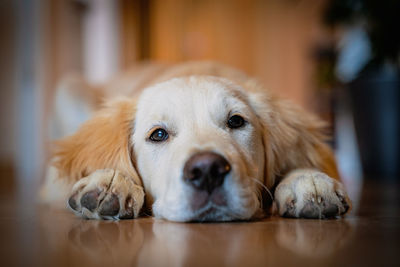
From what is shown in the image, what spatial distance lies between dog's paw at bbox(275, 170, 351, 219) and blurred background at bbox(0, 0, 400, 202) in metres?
0.92

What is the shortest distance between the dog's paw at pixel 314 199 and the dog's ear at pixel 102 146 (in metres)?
0.62

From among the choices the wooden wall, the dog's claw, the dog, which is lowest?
the dog's claw

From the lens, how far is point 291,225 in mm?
1506

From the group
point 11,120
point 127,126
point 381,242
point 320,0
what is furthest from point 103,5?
point 381,242

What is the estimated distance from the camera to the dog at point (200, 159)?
61.3 inches

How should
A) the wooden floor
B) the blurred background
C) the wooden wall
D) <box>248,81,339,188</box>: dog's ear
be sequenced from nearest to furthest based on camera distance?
the wooden floor < <box>248,81,339,188</box>: dog's ear < the blurred background < the wooden wall

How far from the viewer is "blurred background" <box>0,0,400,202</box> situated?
4633 mm

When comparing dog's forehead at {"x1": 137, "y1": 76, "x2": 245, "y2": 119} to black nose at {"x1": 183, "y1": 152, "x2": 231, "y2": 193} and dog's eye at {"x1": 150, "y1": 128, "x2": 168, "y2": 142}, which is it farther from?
black nose at {"x1": 183, "y1": 152, "x2": 231, "y2": 193}

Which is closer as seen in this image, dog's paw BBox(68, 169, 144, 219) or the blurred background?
dog's paw BBox(68, 169, 144, 219)

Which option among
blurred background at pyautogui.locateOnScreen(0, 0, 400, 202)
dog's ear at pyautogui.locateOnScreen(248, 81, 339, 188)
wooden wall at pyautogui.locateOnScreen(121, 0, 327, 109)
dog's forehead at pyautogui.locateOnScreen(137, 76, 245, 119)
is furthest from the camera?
wooden wall at pyautogui.locateOnScreen(121, 0, 327, 109)

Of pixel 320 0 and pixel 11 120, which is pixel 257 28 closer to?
pixel 320 0

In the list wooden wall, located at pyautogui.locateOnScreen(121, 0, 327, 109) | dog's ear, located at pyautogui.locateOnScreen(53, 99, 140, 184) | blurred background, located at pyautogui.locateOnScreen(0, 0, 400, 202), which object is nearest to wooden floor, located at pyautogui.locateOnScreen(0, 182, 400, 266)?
dog's ear, located at pyautogui.locateOnScreen(53, 99, 140, 184)

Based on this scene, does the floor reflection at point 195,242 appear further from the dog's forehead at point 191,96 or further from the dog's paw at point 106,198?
the dog's forehead at point 191,96

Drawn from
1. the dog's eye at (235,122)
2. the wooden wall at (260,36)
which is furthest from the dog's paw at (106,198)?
the wooden wall at (260,36)
